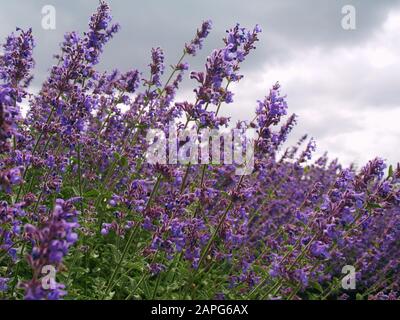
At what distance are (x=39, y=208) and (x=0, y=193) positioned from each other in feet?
4.31

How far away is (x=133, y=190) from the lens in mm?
6031

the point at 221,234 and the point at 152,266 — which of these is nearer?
the point at 152,266

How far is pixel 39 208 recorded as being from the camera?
6371mm

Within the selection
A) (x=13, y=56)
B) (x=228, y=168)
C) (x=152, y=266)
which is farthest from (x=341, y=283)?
(x=13, y=56)

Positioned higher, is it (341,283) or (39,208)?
(39,208)

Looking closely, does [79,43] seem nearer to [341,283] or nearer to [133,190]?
[133,190]

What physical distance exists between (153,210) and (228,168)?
2.49 m

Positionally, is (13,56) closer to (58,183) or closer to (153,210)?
(58,183)
